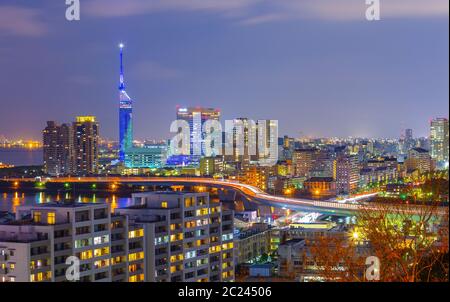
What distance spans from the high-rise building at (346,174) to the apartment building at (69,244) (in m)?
15.3

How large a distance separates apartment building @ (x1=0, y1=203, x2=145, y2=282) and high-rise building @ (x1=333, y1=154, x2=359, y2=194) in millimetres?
15323

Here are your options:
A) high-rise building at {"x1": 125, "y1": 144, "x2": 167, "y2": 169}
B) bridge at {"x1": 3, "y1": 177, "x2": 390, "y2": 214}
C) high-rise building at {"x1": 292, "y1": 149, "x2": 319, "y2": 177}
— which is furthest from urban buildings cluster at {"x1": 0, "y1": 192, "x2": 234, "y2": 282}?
high-rise building at {"x1": 125, "y1": 144, "x2": 167, "y2": 169}

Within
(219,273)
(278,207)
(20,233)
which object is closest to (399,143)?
(278,207)

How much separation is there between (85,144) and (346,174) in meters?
10.9

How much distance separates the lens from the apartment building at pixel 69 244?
4.40 meters

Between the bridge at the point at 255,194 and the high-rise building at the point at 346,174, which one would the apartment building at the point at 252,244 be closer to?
the bridge at the point at 255,194

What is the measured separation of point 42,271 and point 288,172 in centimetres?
1976

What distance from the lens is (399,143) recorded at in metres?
28.9

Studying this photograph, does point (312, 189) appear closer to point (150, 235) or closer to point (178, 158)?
point (178, 158)

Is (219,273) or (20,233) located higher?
(20,233)

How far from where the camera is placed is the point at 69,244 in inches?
184

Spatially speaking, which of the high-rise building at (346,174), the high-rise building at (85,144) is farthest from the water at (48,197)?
the high-rise building at (346,174)

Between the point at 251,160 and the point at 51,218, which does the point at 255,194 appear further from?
the point at 51,218

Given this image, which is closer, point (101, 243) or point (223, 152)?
point (101, 243)
